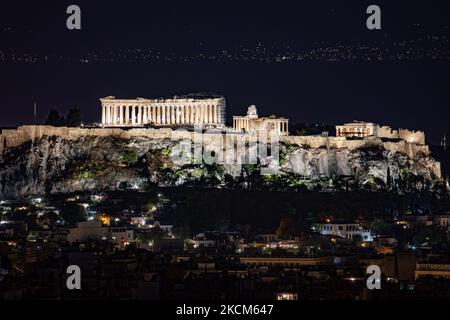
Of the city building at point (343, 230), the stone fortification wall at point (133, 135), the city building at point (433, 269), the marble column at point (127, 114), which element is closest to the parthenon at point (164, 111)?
the marble column at point (127, 114)

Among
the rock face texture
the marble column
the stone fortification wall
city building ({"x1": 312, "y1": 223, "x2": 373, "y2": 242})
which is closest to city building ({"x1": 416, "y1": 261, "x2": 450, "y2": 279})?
city building ({"x1": 312, "y1": 223, "x2": 373, "y2": 242})

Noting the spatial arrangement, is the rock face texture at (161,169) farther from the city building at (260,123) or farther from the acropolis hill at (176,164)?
the city building at (260,123)

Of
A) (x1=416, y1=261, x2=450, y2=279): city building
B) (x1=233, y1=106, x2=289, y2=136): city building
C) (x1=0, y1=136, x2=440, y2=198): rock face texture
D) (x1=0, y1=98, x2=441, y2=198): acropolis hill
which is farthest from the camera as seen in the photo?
(x1=233, y1=106, x2=289, y2=136): city building

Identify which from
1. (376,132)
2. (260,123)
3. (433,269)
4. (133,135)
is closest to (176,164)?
(133,135)

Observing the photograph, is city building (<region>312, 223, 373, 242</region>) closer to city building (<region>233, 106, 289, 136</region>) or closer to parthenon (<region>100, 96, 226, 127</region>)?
city building (<region>233, 106, 289, 136</region>)

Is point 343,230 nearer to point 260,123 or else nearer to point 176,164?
point 176,164

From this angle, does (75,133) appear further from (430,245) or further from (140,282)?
(140,282)
